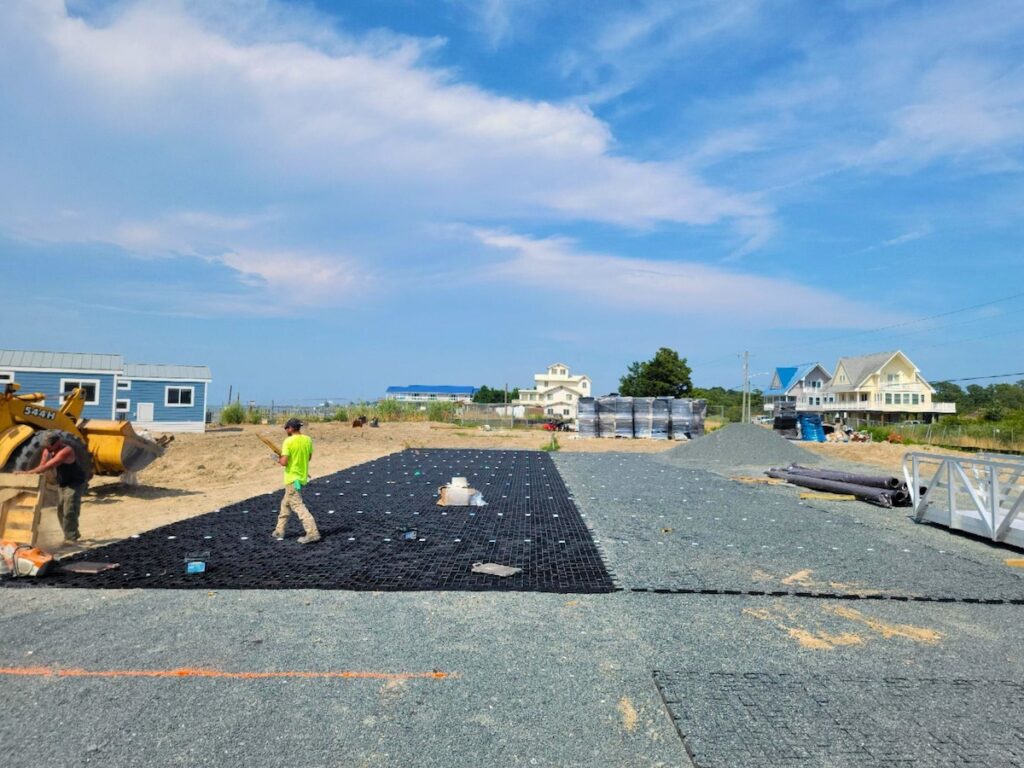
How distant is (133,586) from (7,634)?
135cm

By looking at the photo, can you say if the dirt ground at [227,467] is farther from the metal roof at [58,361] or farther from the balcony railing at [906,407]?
the balcony railing at [906,407]

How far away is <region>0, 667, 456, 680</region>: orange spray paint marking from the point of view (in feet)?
14.3

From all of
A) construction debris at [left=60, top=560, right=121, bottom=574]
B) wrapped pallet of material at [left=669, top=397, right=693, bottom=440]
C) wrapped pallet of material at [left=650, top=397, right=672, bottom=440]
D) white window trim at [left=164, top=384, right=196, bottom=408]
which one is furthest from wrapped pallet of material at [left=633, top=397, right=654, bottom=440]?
construction debris at [left=60, top=560, right=121, bottom=574]

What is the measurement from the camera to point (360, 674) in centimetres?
442

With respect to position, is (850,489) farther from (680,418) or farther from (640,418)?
(640,418)

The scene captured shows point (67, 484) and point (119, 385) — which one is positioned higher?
point (119, 385)

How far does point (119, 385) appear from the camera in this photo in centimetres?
3141

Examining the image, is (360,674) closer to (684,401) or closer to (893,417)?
(684,401)

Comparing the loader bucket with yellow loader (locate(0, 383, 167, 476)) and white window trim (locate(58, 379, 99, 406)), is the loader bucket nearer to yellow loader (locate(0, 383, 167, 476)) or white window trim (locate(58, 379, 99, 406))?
yellow loader (locate(0, 383, 167, 476))

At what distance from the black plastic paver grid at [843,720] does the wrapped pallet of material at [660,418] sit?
33.0 metres

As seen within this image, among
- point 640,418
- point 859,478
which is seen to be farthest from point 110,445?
point 640,418

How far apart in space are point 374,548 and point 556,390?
92.0 metres

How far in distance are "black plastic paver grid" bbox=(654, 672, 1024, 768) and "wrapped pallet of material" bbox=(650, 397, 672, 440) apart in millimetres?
32955

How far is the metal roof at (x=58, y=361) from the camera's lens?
93.9 feet
